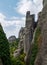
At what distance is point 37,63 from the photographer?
2634cm

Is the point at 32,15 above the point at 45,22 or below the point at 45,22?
above

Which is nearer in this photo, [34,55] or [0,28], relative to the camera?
[34,55]

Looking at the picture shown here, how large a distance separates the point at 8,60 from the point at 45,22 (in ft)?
25.9

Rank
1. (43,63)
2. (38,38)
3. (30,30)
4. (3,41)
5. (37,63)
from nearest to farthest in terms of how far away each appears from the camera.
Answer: (43,63) → (37,63) → (38,38) → (3,41) → (30,30)

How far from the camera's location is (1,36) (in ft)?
105

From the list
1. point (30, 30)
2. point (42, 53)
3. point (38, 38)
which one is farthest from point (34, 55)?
point (30, 30)

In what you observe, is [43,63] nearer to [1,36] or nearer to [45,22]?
[45,22]

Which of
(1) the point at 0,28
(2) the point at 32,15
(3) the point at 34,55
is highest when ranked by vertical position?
(2) the point at 32,15

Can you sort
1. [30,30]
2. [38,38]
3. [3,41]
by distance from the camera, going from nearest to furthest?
1. [38,38]
2. [3,41]
3. [30,30]

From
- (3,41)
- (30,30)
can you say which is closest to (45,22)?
(3,41)

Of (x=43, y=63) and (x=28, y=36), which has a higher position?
(x=28, y=36)

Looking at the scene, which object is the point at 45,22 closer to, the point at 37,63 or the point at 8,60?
the point at 37,63

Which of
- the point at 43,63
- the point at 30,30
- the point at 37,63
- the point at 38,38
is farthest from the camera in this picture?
the point at 30,30

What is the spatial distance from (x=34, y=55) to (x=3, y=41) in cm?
462
